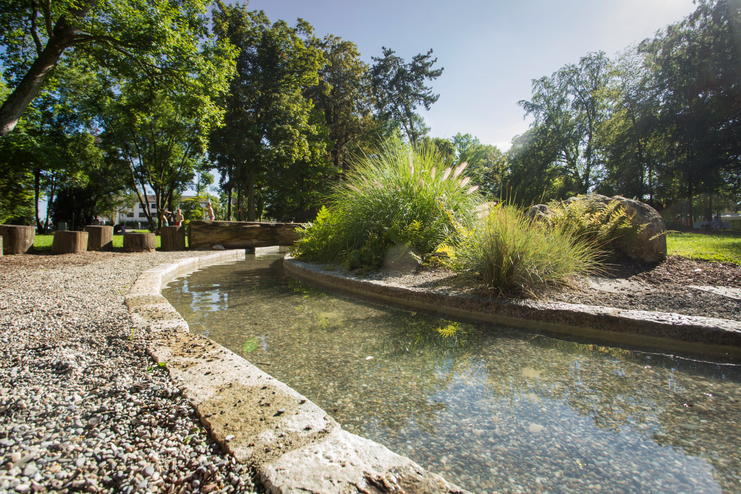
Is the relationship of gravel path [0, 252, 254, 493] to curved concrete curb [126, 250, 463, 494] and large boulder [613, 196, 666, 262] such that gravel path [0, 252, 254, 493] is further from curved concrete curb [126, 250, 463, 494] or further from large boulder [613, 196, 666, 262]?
large boulder [613, 196, 666, 262]

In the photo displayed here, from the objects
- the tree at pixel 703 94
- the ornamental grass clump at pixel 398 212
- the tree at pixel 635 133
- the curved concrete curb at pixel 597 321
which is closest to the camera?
the curved concrete curb at pixel 597 321

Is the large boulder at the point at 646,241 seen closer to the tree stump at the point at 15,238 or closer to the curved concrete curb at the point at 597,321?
the curved concrete curb at the point at 597,321

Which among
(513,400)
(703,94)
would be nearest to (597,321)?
(513,400)

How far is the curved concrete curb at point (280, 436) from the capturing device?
1000mm

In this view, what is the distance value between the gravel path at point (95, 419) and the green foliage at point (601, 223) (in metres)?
4.65

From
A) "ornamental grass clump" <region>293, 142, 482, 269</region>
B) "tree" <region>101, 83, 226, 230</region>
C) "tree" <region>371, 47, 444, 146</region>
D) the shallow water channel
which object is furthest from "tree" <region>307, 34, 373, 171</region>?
the shallow water channel

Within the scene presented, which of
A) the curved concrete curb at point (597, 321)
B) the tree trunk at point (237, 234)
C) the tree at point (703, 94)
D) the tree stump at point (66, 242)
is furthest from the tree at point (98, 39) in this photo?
the tree at point (703, 94)

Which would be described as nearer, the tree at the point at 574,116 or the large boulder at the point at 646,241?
the large boulder at the point at 646,241

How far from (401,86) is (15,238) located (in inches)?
899

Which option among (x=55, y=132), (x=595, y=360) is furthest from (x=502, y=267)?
(x=55, y=132)

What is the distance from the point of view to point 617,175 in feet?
81.6

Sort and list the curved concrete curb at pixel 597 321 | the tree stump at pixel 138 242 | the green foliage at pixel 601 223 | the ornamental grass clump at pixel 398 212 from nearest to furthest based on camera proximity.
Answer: the curved concrete curb at pixel 597 321 < the green foliage at pixel 601 223 < the ornamental grass clump at pixel 398 212 < the tree stump at pixel 138 242

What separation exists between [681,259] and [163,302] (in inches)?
262

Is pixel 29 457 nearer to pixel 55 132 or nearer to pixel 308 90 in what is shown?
pixel 55 132
